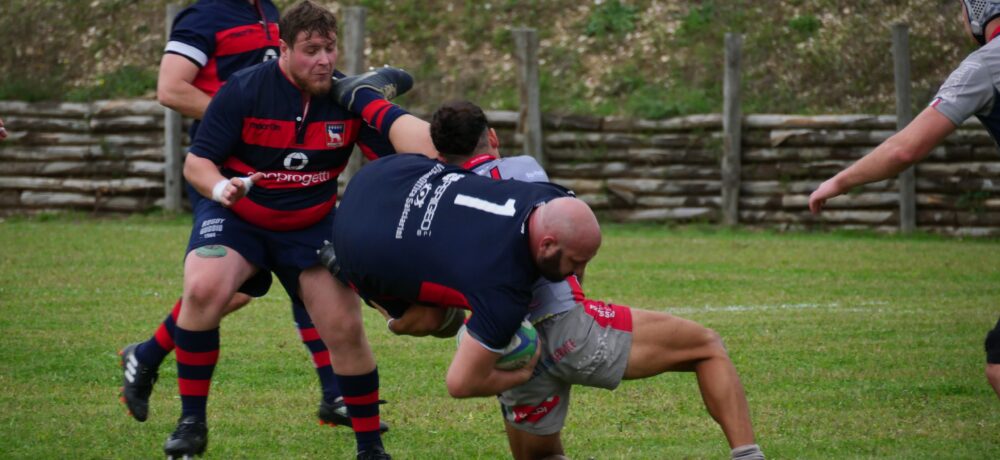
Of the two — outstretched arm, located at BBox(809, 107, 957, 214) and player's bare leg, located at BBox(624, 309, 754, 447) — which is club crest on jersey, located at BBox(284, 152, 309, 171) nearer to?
player's bare leg, located at BBox(624, 309, 754, 447)

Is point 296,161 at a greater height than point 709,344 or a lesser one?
greater

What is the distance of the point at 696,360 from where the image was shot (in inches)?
195

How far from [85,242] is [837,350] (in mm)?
8861

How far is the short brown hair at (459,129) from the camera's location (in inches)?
202

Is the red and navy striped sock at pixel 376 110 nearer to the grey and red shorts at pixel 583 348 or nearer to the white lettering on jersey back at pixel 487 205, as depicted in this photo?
the white lettering on jersey back at pixel 487 205

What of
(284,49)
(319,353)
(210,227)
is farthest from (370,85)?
(319,353)

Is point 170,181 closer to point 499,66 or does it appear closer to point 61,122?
point 61,122

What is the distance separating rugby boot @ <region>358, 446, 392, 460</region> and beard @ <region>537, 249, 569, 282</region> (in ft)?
4.90

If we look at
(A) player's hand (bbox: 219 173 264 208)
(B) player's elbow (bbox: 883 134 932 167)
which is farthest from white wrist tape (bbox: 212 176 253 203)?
(B) player's elbow (bbox: 883 134 932 167)

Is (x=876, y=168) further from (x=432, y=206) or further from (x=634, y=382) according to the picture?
(x=634, y=382)

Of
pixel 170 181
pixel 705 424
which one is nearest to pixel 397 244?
pixel 705 424

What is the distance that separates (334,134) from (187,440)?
58.5 inches

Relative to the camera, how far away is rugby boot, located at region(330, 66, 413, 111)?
19.0 ft

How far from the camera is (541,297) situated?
16.2ft
